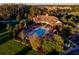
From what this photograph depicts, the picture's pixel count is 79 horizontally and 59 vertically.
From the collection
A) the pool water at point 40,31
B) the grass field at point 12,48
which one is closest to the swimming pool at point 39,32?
the pool water at point 40,31

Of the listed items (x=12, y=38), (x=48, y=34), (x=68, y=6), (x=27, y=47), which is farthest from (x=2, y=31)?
(x=68, y=6)

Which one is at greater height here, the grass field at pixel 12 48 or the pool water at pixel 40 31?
the pool water at pixel 40 31

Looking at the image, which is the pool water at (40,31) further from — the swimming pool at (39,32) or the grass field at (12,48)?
the grass field at (12,48)

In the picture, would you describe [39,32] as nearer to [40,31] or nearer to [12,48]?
[40,31]

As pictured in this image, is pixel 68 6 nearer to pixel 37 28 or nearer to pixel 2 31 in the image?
pixel 37 28

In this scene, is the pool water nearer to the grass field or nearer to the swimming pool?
the swimming pool

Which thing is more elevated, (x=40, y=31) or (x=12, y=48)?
(x=40, y=31)

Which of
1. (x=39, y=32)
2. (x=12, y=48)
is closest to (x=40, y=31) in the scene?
(x=39, y=32)

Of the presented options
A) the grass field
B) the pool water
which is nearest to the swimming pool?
the pool water
